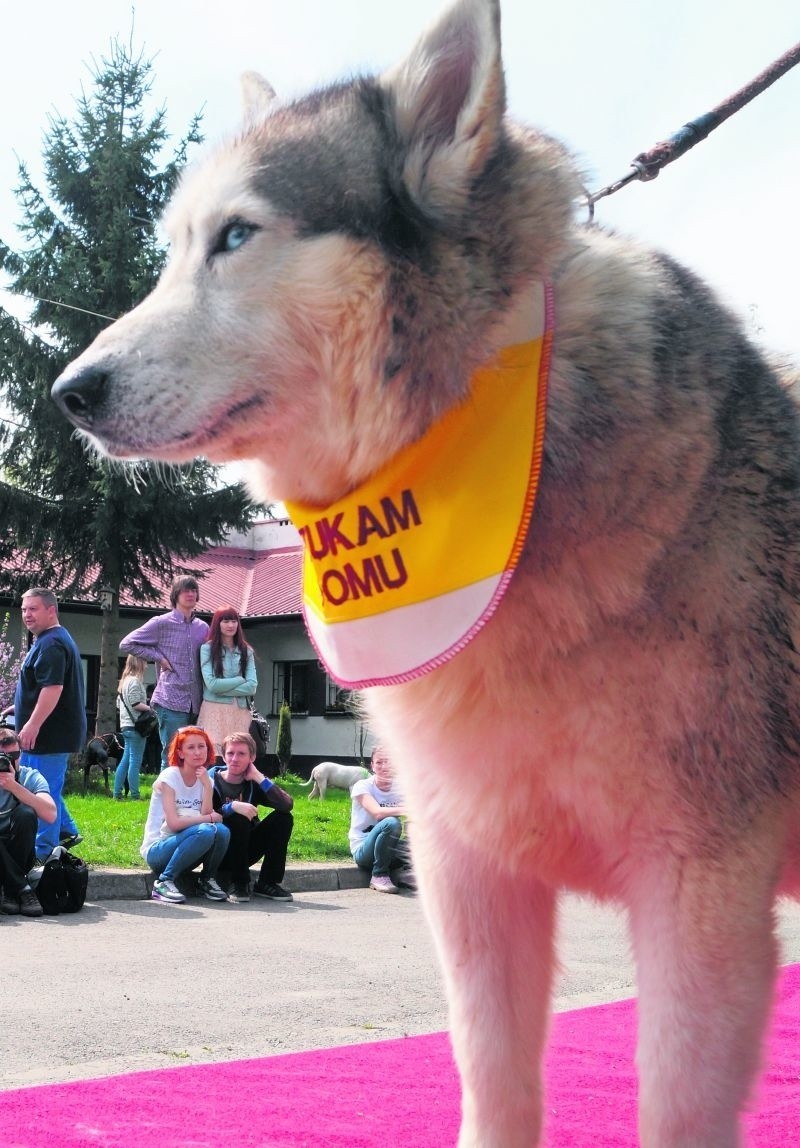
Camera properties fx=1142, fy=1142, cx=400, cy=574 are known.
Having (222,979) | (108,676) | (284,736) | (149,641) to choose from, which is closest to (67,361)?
(108,676)

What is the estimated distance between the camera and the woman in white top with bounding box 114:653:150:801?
1706cm

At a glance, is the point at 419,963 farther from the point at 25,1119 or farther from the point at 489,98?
the point at 489,98

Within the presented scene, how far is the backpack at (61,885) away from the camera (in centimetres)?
818

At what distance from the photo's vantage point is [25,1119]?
Result: 10.2ft

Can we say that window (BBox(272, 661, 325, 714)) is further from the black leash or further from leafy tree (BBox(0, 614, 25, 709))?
the black leash

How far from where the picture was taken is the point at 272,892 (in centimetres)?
962

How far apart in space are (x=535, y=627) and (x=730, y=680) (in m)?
0.40

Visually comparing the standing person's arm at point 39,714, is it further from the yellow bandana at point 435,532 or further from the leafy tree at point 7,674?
the leafy tree at point 7,674

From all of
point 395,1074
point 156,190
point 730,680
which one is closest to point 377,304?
point 730,680

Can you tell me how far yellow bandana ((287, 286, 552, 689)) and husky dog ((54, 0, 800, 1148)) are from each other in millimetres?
51

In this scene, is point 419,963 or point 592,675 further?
point 419,963

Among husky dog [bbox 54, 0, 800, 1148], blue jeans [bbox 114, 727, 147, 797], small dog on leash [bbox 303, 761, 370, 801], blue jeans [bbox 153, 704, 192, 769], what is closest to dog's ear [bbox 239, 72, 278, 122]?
husky dog [bbox 54, 0, 800, 1148]

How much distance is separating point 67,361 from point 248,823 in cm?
1482

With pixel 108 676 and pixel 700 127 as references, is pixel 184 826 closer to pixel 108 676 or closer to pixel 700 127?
pixel 700 127
